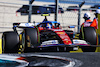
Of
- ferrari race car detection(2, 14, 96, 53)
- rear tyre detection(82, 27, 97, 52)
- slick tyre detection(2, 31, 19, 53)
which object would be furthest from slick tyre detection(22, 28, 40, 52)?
rear tyre detection(82, 27, 97, 52)

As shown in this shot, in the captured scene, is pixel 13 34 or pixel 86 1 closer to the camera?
pixel 13 34

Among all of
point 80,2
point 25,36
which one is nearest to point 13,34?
point 25,36

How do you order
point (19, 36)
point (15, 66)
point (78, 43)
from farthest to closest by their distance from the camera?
point (19, 36)
point (78, 43)
point (15, 66)

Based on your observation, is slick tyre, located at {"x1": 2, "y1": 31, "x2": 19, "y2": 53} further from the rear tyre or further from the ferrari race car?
the rear tyre

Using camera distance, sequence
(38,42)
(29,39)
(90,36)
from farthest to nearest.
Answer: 1. (90,36)
2. (38,42)
3. (29,39)

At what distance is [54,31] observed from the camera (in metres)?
5.62

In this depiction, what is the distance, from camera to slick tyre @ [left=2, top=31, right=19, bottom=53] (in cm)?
514

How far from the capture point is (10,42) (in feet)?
16.9

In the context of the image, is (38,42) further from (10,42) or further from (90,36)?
(90,36)

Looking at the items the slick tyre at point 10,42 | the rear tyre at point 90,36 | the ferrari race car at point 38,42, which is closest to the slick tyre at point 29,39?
the ferrari race car at point 38,42

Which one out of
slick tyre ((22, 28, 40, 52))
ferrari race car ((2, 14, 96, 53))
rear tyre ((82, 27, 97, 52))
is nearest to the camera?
ferrari race car ((2, 14, 96, 53))

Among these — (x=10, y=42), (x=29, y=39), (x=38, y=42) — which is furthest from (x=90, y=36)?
(x=10, y=42)

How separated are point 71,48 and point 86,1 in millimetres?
5659

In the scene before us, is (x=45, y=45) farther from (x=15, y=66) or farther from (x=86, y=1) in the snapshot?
(x=86, y=1)
